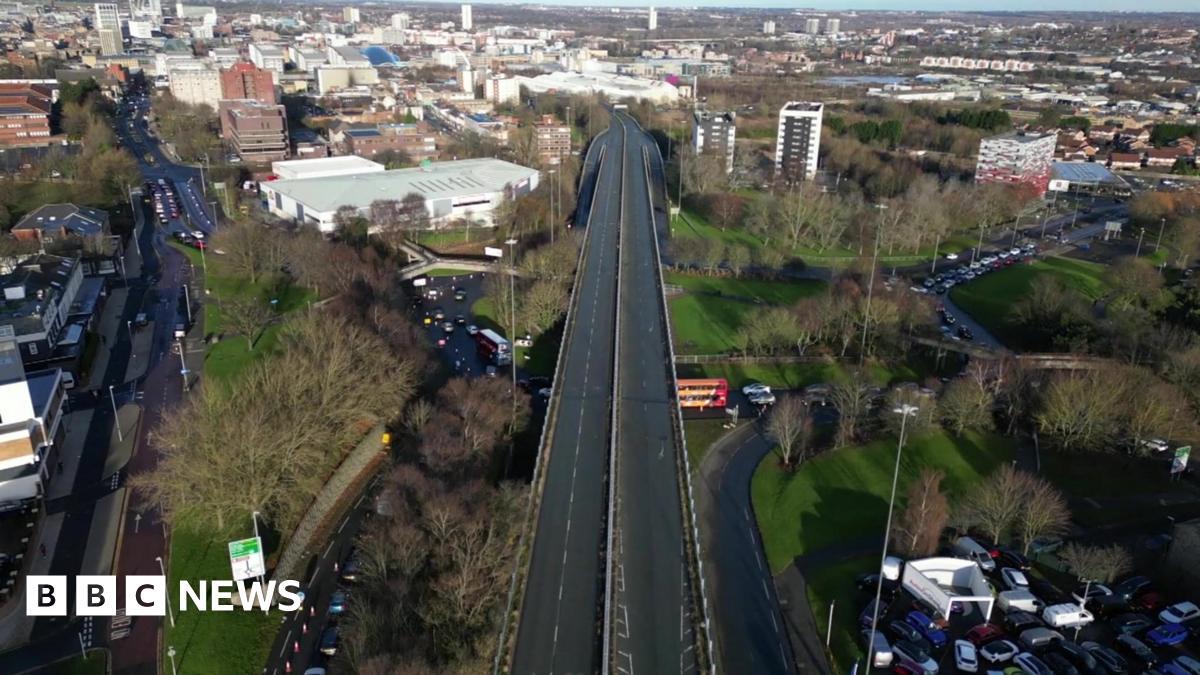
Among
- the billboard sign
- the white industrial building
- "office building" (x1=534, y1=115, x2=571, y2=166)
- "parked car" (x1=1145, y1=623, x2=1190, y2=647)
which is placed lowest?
"parked car" (x1=1145, y1=623, x2=1190, y2=647)

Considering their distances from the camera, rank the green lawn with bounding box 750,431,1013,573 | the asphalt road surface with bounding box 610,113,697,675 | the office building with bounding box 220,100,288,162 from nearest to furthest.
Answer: the asphalt road surface with bounding box 610,113,697,675
the green lawn with bounding box 750,431,1013,573
the office building with bounding box 220,100,288,162

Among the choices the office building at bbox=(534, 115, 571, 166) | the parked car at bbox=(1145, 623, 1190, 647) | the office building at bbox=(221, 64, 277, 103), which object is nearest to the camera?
the parked car at bbox=(1145, 623, 1190, 647)

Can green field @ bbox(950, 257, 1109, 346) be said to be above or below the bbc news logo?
above

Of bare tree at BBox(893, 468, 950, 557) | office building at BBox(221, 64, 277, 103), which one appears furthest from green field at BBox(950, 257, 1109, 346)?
office building at BBox(221, 64, 277, 103)

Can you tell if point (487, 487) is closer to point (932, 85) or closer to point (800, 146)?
point (800, 146)

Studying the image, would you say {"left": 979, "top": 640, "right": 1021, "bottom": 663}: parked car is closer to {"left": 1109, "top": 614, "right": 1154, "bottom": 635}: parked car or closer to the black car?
the black car

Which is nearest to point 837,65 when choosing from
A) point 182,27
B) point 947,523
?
point 182,27

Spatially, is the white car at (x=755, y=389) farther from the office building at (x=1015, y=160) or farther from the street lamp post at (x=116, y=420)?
the office building at (x=1015, y=160)

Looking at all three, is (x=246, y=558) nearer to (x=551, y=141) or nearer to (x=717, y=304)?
(x=717, y=304)
